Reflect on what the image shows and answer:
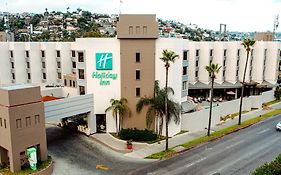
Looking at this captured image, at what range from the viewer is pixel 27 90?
3108cm

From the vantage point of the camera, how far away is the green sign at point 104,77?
140 feet

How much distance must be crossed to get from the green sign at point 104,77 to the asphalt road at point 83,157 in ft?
27.4

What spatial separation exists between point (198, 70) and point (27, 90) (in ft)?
145

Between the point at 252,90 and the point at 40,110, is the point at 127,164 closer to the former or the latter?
the point at 40,110

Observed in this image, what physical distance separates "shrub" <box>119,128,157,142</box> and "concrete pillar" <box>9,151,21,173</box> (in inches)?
587

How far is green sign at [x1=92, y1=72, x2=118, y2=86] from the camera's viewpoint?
42.7 m

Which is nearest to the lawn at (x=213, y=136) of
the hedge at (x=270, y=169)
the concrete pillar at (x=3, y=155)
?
the hedge at (x=270, y=169)

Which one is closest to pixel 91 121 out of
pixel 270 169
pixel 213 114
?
pixel 213 114

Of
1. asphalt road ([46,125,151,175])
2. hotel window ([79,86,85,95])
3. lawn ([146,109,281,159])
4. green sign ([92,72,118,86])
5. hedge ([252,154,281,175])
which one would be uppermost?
green sign ([92,72,118,86])

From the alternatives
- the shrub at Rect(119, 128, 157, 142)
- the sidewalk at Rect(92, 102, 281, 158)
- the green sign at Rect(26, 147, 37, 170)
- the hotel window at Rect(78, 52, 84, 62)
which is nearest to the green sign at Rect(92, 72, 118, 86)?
the hotel window at Rect(78, 52, 84, 62)

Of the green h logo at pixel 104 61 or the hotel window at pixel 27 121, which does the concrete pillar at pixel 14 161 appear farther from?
the green h logo at pixel 104 61

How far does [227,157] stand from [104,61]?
2094 centimetres

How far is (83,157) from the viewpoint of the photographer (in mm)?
36000

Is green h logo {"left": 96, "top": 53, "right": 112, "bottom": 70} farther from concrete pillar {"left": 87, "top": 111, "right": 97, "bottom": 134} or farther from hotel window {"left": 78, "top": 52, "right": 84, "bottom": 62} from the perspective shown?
concrete pillar {"left": 87, "top": 111, "right": 97, "bottom": 134}
